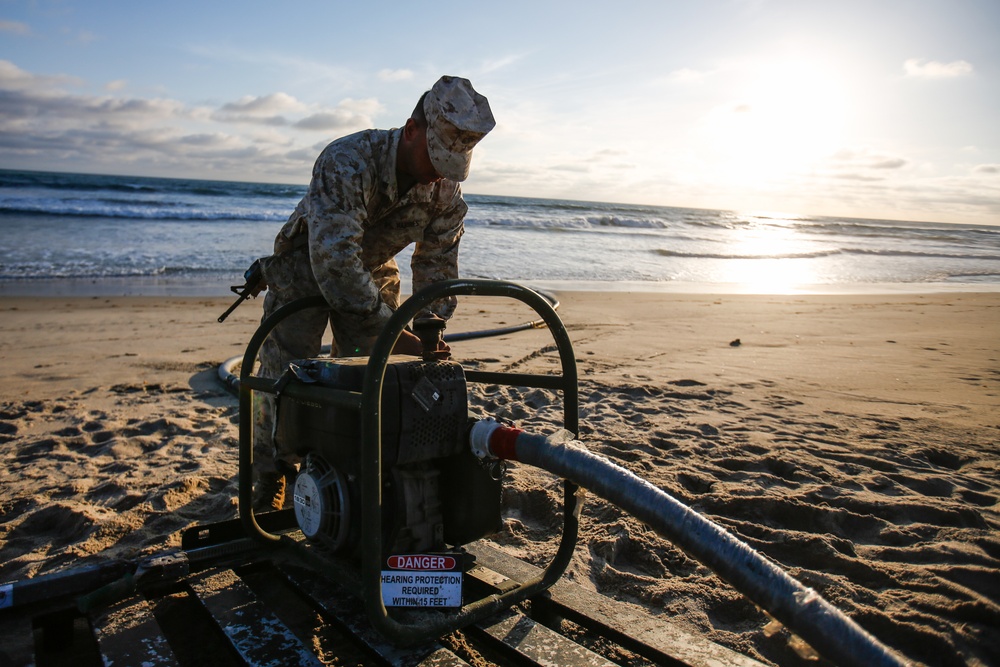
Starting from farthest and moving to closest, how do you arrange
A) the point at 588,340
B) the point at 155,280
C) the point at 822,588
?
1. the point at 155,280
2. the point at 588,340
3. the point at 822,588

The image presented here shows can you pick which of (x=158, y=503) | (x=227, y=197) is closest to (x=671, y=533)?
(x=158, y=503)

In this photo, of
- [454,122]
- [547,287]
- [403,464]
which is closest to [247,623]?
[403,464]

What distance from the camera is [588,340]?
268 inches

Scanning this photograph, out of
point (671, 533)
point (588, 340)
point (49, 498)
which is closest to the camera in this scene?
point (671, 533)

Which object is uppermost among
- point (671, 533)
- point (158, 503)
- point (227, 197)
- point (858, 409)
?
point (227, 197)

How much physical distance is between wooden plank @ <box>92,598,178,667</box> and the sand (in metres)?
0.60

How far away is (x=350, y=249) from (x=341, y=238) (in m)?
0.05

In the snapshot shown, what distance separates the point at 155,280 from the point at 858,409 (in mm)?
10185

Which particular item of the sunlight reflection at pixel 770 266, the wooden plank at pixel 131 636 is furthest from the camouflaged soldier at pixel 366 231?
the sunlight reflection at pixel 770 266

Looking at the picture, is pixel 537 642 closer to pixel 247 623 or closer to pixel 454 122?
pixel 247 623

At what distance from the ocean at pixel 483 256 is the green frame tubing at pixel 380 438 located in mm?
8169

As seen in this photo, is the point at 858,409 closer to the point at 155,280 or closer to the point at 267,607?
the point at 267,607

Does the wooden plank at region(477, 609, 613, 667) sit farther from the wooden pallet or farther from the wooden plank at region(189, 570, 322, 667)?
the wooden plank at region(189, 570, 322, 667)

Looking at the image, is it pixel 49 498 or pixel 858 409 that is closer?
pixel 49 498
